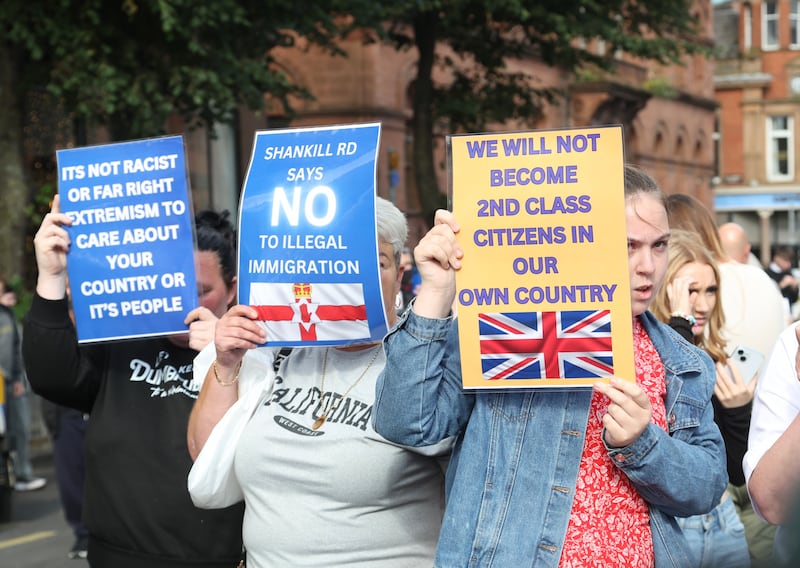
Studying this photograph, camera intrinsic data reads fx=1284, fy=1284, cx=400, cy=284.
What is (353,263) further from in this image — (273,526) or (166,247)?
(166,247)

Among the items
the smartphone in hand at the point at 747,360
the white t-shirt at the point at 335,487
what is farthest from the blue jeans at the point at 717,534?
the white t-shirt at the point at 335,487

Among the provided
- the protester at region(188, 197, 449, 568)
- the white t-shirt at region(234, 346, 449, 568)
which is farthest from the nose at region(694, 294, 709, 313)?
the white t-shirt at region(234, 346, 449, 568)

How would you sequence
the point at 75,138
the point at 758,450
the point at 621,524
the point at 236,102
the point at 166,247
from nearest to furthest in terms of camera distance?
the point at 621,524
the point at 758,450
the point at 166,247
the point at 236,102
the point at 75,138

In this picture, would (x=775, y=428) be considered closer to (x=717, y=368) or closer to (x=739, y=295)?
(x=717, y=368)

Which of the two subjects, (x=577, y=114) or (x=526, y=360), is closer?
(x=526, y=360)

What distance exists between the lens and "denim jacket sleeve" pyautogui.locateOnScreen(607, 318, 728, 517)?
8.16 ft

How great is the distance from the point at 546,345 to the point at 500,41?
19431 millimetres

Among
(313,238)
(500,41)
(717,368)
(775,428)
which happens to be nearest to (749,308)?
(717,368)

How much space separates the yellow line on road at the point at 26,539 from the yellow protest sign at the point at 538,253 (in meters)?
6.68

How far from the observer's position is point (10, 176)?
45.4 ft

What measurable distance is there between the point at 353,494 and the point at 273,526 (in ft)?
0.72

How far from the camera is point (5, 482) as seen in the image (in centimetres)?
934

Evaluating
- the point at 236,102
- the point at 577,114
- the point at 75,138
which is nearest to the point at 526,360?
the point at 236,102

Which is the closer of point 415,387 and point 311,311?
point 415,387
